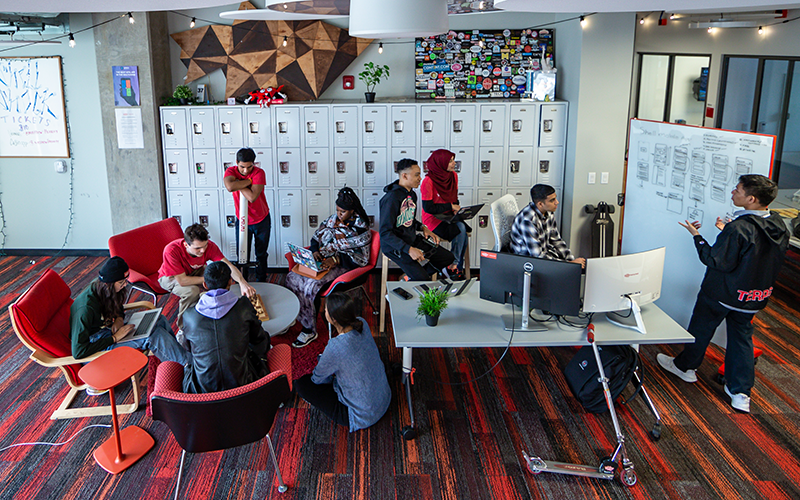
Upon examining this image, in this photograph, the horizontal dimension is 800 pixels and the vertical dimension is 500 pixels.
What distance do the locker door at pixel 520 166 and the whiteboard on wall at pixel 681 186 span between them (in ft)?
3.63

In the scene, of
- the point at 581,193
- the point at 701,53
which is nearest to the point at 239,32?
the point at 581,193

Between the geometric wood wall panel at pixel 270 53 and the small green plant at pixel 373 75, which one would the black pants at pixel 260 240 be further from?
the small green plant at pixel 373 75

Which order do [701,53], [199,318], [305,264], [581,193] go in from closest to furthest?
[199,318], [305,264], [581,193], [701,53]

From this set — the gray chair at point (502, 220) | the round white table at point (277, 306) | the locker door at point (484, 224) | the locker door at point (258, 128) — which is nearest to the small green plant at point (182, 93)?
the locker door at point (258, 128)

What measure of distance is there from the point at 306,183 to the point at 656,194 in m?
3.46

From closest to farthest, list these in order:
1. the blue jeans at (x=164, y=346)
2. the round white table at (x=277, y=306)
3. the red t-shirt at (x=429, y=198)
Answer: the blue jeans at (x=164, y=346)
the round white table at (x=277, y=306)
the red t-shirt at (x=429, y=198)

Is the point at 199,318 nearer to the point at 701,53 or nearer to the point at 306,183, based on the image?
the point at 306,183

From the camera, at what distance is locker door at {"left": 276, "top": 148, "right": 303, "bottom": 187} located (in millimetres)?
6188

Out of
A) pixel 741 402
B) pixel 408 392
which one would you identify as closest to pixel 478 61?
pixel 408 392

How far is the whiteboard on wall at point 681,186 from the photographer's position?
4.11 metres

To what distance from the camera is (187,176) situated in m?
6.26

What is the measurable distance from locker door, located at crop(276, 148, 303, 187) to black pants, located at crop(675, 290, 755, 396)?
404 centimetres

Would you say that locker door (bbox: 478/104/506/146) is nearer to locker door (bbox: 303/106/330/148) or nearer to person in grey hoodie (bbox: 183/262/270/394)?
locker door (bbox: 303/106/330/148)

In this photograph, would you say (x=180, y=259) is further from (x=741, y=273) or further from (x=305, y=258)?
(x=741, y=273)
